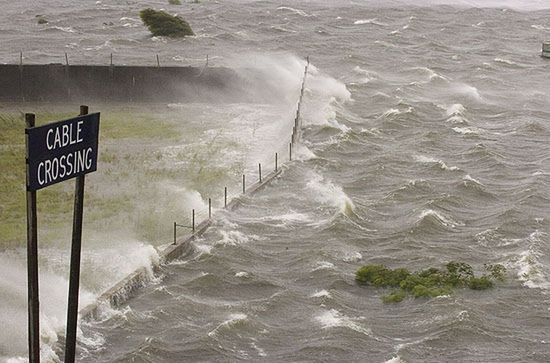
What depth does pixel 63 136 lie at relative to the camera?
10.9 m

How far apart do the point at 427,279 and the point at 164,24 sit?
4420 cm

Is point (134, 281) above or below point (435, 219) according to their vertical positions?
above

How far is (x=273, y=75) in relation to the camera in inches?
2135

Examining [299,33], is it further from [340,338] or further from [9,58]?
[340,338]

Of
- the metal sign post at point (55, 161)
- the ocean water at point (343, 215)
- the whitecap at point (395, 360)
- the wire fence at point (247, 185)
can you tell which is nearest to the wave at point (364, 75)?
the ocean water at point (343, 215)

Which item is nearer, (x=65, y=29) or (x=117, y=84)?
(x=117, y=84)

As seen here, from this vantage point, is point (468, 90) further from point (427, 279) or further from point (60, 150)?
point (60, 150)

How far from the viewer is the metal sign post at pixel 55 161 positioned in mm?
10672

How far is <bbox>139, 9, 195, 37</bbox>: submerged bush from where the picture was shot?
220 ft

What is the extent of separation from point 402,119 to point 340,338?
2557cm

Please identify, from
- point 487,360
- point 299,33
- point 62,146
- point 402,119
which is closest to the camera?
point 62,146

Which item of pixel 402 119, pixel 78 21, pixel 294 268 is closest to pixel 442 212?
pixel 294 268

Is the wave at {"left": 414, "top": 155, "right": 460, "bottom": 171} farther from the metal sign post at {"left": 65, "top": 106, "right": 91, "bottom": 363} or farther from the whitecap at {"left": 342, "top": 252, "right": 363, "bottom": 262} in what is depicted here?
the metal sign post at {"left": 65, "top": 106, "right": 91, "bottom": 363}

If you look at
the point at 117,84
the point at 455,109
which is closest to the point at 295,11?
the point at 117,84
